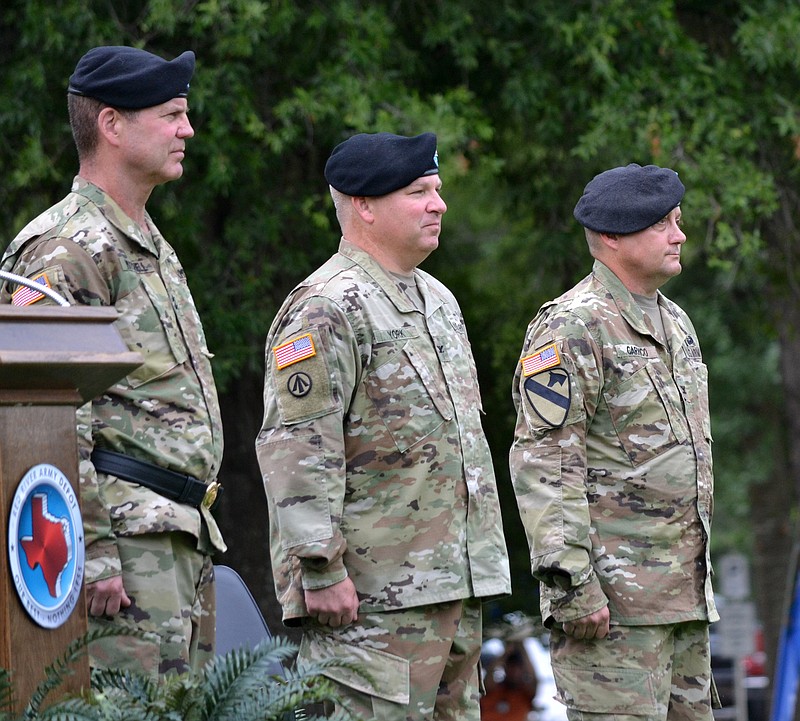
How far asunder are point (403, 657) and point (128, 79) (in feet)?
5.48

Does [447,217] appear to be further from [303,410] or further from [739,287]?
[303,410]

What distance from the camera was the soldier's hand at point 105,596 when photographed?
331 cm

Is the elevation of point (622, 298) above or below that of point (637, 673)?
above

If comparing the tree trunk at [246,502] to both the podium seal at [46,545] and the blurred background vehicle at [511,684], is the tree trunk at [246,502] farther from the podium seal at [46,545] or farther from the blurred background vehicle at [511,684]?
the podium seal at [46,545]

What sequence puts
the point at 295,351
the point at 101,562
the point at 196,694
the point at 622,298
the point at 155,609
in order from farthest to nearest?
Answer: the point at 622,298 → the point at 295,351 → the point at 155,609 → the point at 101,562 → the point at 196,694

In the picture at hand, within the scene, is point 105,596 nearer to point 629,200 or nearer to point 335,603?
point 335,603

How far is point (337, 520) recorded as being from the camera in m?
3.83

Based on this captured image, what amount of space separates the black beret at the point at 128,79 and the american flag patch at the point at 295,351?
726mm

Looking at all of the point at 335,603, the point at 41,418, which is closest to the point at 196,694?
the point at 41,418

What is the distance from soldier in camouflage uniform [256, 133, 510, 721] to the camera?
12.6ft

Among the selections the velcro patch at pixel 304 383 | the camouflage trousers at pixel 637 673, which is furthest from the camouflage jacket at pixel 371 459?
the camouflage trousers at pixel 637 673

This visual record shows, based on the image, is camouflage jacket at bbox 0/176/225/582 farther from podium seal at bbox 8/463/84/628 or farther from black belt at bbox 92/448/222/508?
podium seal at bbox 8/463/84/628

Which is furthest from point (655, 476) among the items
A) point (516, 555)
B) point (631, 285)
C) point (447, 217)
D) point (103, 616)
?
point (447, 217)

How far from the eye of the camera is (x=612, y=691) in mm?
4273
